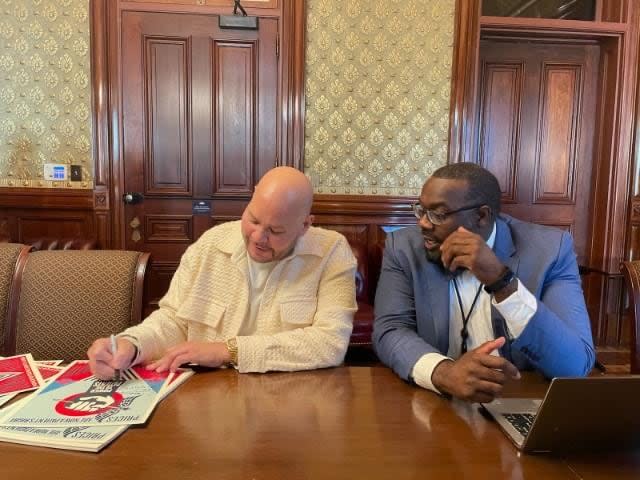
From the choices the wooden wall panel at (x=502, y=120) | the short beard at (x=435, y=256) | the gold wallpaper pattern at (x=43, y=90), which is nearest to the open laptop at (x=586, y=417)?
the short beard at (x=435, y=256)

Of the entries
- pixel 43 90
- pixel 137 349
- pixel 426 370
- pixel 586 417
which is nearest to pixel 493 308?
pixel 426 370

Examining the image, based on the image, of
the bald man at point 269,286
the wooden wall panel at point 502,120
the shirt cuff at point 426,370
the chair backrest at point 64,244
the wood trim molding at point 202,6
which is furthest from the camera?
the wooden wall panel at point 502,120

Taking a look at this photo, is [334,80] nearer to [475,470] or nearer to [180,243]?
[180,243]

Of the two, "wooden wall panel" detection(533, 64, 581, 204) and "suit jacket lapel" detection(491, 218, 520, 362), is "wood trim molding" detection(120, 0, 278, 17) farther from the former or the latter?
"suit jacket lapel" detection(491, 218, 520, 362)

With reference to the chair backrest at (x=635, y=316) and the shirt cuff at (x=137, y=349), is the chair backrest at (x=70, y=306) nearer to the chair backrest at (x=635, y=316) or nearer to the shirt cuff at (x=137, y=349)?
the shirt cuff at (x=137, y=349)

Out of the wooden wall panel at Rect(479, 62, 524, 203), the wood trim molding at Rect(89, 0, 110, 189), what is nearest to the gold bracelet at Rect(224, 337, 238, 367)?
the wood trim molding at Rect(89, 0, 110, 189)

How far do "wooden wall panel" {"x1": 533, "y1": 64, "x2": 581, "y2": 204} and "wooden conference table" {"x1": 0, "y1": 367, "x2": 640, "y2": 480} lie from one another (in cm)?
329

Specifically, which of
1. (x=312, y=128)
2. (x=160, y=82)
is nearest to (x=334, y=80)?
(x=312, y=128)

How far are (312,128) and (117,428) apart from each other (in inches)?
119

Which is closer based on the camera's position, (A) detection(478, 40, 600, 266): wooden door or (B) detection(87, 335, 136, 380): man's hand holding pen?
(B) detection(87, 335, 136, 380): man's hand holding pen

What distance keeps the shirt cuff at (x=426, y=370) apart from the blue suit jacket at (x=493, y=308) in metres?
0.08

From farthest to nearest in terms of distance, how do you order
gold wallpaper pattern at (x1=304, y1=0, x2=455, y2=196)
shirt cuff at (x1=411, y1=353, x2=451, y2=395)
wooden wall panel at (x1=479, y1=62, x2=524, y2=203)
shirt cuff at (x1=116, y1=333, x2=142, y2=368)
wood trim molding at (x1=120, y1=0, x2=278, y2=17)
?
1. wooden wall panel at (x1=479, y1=62, x2=524, y2=203)
2. gold wallpaper pattern at (x1=304, y1=0, x2=455, y2=196)
3. wood trim molding at (x1=120, y1=0, x2=278, y2=17)
4. shirt cuff at (x1=116, y1=333, x2=142, y2=368)
5. shirt cuff at (x1=411, y1=353, x2=451, y2=395)

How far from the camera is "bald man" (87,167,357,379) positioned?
1383 mm

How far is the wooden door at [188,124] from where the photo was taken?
3.59m
